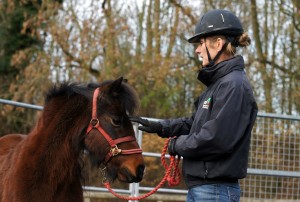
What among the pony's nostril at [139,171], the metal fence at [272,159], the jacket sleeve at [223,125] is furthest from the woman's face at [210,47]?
the metal fence at [272,159]

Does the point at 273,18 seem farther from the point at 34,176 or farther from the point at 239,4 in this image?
the point at 34,176

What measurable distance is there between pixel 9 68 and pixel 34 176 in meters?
15.6

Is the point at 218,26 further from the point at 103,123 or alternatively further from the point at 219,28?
the point at 103,123

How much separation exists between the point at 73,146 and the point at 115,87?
0.55 meters

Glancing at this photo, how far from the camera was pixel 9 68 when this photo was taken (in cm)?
1898

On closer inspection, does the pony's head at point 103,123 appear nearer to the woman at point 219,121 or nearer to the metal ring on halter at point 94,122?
the metal ring on halter at point 94,122

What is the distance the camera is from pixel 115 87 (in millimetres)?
4102

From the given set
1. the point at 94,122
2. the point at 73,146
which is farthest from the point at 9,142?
the point at 94,122

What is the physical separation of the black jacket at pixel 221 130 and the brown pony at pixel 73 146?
637mm

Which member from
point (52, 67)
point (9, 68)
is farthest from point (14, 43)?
point (52, 67)

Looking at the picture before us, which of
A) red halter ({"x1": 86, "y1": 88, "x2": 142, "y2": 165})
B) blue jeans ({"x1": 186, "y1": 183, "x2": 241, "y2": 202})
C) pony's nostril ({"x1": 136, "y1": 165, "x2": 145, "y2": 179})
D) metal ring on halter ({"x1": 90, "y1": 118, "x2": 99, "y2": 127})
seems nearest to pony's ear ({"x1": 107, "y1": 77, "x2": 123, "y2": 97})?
red halter ({"x1": 86, "y1": 88, "x2": 142, "y2": 165})

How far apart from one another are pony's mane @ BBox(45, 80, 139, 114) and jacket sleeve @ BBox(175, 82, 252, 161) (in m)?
0.89

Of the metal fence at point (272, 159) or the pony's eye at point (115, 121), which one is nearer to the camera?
the pony's eye at point (115, 121)

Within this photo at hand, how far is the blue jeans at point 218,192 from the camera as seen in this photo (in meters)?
3.34
